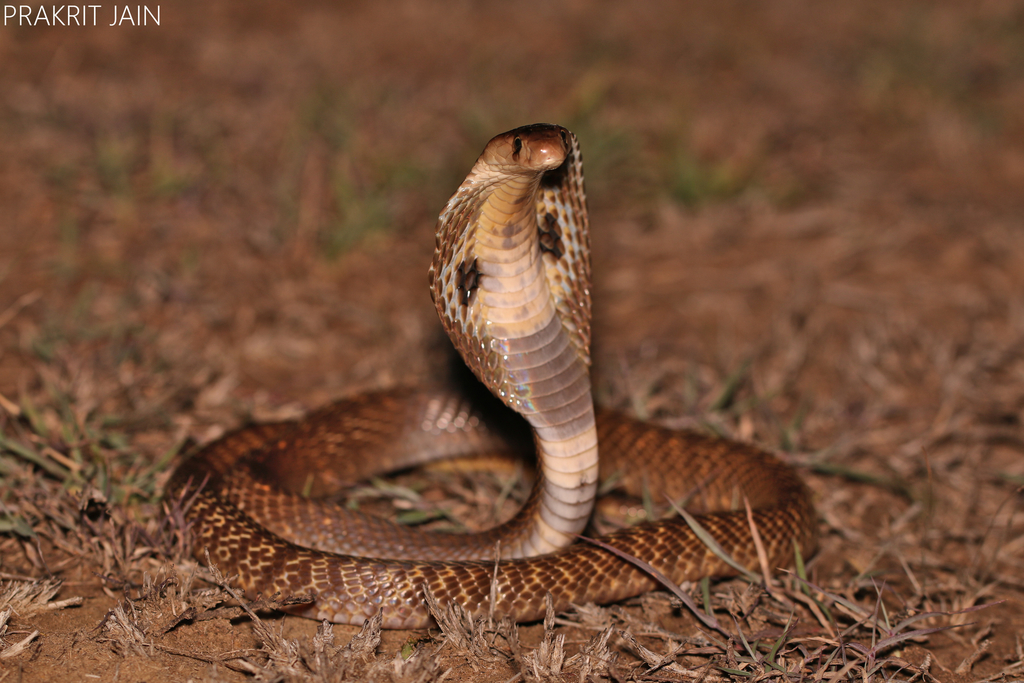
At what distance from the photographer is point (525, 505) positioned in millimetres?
3273

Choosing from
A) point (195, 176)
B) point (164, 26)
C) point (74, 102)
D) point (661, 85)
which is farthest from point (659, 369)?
point (164, 26)

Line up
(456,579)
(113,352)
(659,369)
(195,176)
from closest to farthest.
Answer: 1. (456,579)
2. (113,352)
3. (659,369)
4. (195,176)

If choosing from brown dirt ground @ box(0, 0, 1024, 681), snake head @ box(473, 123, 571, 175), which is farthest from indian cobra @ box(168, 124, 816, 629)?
brown dirt ground @ box(0, 0, 1024, 681)

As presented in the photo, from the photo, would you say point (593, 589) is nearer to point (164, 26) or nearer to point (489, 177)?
point (489, 177)

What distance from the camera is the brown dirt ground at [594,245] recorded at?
12.2 feet

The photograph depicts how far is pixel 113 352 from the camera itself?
4.48 metres

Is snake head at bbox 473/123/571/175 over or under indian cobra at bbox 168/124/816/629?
over

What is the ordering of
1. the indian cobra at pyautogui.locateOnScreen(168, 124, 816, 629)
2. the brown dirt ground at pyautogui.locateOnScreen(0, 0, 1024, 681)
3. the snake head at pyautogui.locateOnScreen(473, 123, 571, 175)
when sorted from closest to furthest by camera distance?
the snake head at pyautogui.locateOnScreen(473, 123, 571, 175) → the indian cobra at pyautogui.locateOnScreen(168, 124, 816, 629) → the brown dirt ground at pyautogui.locateOnScreen(0, 0, 1024, 681)

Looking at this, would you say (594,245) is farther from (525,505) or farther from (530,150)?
Answer: (530,150)

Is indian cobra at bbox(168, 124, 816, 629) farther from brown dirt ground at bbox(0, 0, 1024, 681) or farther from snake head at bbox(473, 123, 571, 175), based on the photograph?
brown dirt ground at bbox(0, 0, 1024, 681)

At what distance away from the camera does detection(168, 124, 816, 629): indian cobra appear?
2814 millimetres

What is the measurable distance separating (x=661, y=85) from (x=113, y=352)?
530cm

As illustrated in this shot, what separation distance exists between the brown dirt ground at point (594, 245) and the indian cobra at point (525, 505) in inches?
7.6

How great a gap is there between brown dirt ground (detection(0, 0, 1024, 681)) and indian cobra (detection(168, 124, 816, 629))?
19 cm
